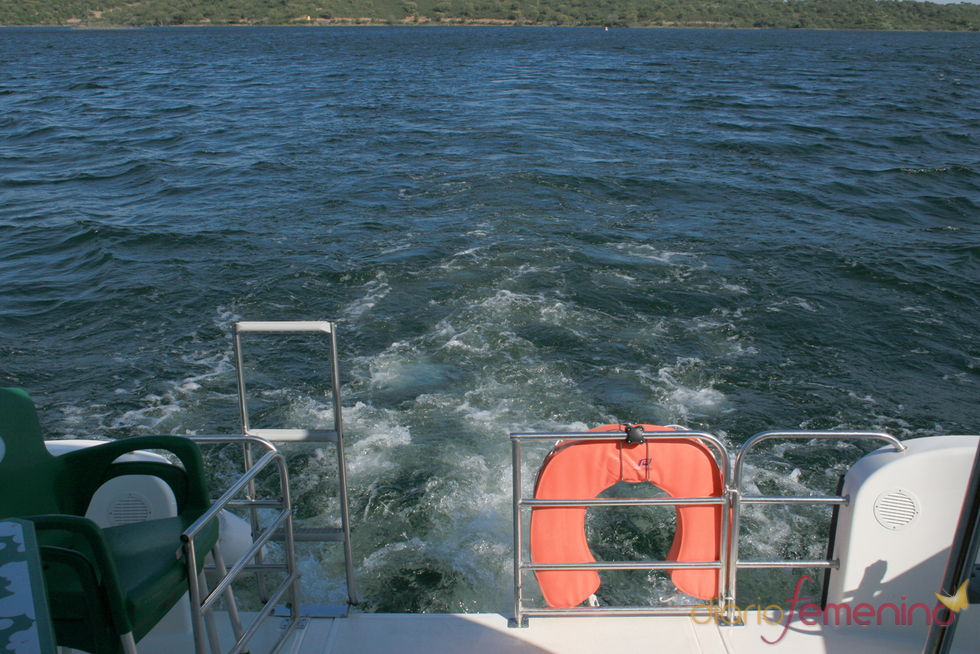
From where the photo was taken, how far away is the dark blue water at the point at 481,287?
6.55 m

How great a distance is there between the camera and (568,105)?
2397 centimetres

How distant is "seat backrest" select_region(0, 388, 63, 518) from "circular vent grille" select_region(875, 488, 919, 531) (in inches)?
126

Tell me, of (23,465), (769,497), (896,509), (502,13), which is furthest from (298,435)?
(502,13)

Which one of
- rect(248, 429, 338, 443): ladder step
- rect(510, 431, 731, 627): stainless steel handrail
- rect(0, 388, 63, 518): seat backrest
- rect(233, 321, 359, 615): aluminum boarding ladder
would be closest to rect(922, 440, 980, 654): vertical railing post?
rect(510, 431, 731, 627): stainless steel handrail

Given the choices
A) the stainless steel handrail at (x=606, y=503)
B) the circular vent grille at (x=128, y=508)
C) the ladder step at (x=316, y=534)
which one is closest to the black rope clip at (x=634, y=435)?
the stainless steel handrail at (x=606, y=503)

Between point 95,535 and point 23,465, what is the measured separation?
0.85 meters

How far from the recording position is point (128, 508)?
108 inches

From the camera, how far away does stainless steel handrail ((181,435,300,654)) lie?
2.13 metres

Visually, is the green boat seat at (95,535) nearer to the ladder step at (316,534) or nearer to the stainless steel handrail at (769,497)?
the ladder step at (316,534)

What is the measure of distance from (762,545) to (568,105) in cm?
2064

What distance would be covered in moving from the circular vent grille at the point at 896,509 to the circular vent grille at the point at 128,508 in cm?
293

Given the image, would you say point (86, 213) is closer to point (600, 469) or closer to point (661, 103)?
point (600, 469)

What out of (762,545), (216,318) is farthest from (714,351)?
(216,318)

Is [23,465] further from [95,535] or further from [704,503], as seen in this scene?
[704,503]
